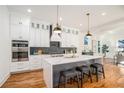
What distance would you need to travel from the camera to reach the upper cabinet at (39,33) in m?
5.68

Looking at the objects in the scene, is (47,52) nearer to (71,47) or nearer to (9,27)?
(71,47)

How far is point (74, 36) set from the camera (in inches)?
310

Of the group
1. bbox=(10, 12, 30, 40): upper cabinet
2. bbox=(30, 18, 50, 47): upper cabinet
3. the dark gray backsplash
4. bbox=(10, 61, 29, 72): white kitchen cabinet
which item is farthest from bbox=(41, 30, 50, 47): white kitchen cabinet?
bbox=(10, 61, 29, 72): white kitchen cabinet

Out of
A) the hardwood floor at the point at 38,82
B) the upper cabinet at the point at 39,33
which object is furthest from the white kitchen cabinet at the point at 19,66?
the upper cabinet at the point at 39,33

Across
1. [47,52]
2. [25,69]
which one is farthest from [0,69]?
[47,52]

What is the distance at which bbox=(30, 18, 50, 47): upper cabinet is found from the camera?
5.68 metres

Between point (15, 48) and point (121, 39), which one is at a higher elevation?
point (121, 39)

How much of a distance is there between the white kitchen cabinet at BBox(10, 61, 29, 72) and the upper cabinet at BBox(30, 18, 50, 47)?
1.03m

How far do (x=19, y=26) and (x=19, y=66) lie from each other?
180 centimetres

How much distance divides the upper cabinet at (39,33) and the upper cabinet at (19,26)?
41 cm

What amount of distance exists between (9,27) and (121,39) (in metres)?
10.7

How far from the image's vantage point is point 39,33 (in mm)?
5926

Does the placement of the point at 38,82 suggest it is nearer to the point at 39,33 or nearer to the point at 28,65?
the point at 28,65

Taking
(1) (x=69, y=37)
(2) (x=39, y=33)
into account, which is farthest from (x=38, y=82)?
(1) (x=69, y=37)
